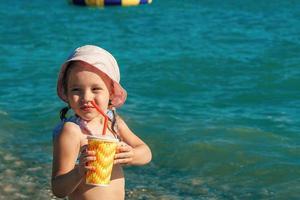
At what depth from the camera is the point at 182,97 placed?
880 centimetres

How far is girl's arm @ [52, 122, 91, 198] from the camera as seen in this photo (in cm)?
321

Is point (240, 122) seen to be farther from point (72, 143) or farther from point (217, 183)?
point (72, 143)

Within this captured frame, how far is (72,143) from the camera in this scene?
3.29 metres

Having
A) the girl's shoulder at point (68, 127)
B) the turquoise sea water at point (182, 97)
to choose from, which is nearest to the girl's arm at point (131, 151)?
the girl's shoulder at point (68, 127)

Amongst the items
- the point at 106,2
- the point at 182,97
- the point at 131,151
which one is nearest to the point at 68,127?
the point at 131,151

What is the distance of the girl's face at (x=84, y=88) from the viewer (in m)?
3.33

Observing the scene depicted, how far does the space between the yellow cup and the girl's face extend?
0.39 metres

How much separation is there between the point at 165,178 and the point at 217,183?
1.39ft

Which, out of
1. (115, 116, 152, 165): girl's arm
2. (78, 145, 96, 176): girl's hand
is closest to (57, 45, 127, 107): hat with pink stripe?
(115, 116, 152, 165): girl's arm

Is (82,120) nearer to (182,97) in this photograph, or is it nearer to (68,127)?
(68,127)

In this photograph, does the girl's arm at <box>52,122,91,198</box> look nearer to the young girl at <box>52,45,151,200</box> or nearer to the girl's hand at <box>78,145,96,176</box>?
→ the young girl at <box>52,45,151,200</box>

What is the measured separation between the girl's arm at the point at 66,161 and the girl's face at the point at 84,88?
0.10 m

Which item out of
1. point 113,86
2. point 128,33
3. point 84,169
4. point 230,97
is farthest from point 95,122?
point 128,33

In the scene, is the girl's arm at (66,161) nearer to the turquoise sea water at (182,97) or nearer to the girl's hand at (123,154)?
the girl's hand at (123,154)
